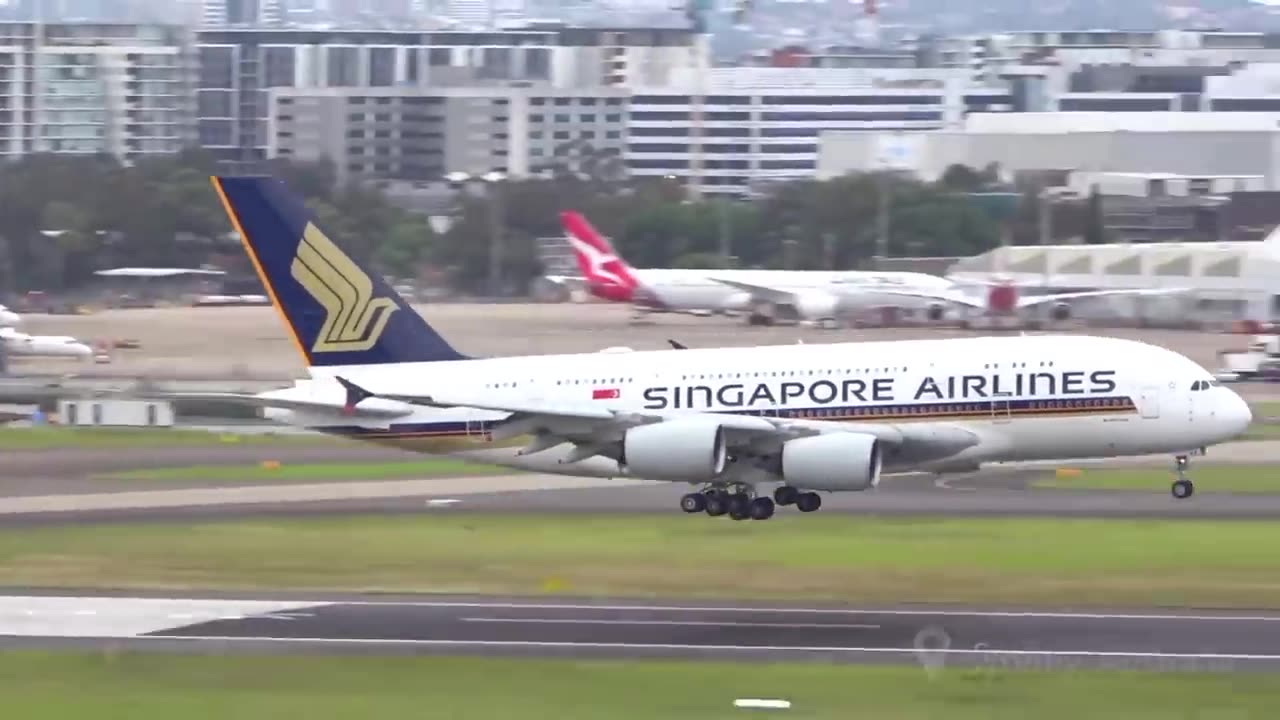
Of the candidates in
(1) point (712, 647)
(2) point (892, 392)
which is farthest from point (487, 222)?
(1) point (712, 647)

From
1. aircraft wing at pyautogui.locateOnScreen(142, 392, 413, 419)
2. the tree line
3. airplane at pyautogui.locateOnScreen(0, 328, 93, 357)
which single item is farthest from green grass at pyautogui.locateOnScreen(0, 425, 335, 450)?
the tree line

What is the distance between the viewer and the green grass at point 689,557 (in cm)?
3150

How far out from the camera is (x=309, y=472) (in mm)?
50000

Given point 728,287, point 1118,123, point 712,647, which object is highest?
point 1118,123

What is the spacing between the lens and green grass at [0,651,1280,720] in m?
22.5

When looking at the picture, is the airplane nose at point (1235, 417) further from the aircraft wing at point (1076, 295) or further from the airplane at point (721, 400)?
the aircraft wing at point (1076, 295)

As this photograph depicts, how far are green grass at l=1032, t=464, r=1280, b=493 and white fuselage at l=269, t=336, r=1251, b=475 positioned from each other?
16.2 ft

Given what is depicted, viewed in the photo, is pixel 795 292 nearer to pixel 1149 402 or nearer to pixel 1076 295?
pixel 1076 295

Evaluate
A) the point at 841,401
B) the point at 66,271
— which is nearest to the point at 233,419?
the point at 841,401

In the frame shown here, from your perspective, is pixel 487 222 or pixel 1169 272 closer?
pixel 1169 272

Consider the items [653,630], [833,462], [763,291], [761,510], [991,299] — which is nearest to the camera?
[653,630]

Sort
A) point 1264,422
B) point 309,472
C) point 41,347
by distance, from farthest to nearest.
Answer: point 41,347 < point 1264,422 < point 309,472

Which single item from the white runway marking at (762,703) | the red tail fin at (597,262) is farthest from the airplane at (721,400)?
the red tail fin at (597,262)

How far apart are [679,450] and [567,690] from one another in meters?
15.1
